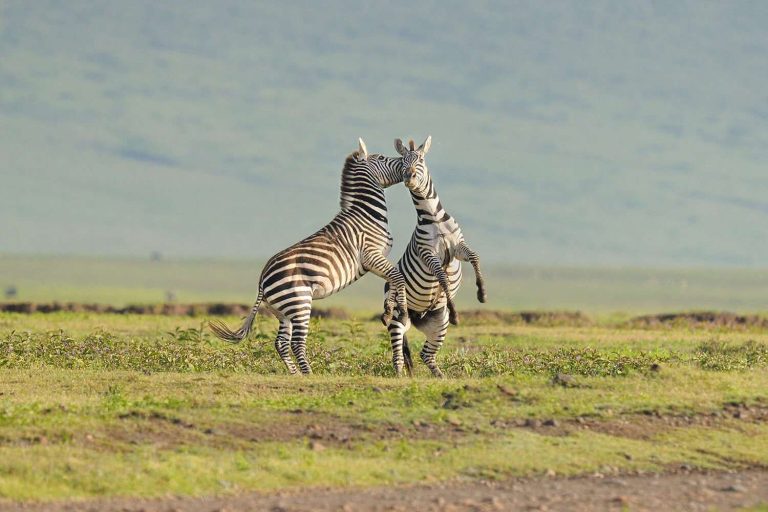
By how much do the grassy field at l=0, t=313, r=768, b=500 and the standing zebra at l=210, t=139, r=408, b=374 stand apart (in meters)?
0.58

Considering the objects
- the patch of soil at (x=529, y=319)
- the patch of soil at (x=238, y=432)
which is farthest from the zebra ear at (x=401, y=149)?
the patch of soil at (x=529, y=319)

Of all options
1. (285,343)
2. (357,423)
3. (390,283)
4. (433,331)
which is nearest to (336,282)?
(390,283)

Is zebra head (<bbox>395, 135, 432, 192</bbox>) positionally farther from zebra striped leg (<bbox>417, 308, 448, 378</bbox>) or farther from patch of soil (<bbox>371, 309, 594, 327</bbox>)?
patch of soil (<bbox>371, 309, 594, 327</bbox>)

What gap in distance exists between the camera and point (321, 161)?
188 meters

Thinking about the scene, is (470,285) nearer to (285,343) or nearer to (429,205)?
(429,205)

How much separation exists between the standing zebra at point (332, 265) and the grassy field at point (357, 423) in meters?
0.58

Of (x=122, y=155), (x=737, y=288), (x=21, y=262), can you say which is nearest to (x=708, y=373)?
(x=737, y=288)

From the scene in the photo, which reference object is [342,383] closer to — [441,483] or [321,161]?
[441,483]

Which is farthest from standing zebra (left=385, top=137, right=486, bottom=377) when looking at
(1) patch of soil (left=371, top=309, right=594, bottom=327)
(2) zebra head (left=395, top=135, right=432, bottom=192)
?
(1) patch of soil (left=371, top=309, right=594, bottom=327)

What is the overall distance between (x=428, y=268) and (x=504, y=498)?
7803mm

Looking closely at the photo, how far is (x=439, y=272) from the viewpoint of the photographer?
17.9m

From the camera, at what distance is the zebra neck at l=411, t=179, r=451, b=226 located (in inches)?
722

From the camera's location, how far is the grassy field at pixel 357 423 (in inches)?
439

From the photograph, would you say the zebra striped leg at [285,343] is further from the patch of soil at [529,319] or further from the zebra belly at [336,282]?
the patch of soil at [529,319]
